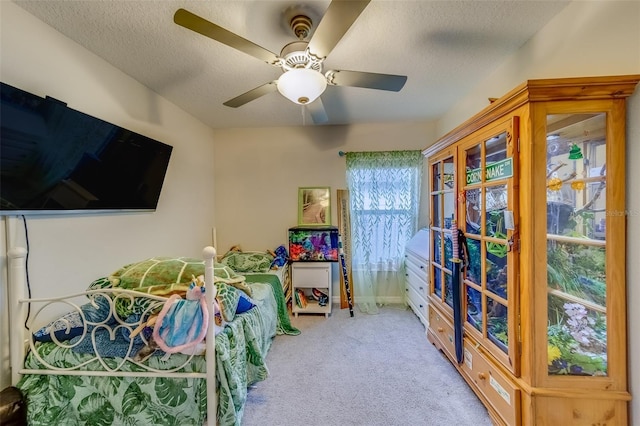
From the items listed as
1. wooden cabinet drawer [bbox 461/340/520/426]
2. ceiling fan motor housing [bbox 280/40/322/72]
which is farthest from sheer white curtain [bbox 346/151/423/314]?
ceiling fan motor housing [bbox 280/40/322/72]

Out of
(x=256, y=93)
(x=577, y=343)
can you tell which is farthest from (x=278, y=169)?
(x=577, y=343)

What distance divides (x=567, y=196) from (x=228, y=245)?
346 centimetres

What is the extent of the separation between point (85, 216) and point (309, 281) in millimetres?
2158

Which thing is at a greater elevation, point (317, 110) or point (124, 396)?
point (317, 110)

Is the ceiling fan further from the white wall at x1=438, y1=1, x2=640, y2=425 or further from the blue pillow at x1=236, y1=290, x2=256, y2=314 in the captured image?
the blue pillow at x1=236, y1=290, x2=256, y2=314

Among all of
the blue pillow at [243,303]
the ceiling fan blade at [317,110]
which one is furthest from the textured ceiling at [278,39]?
the blue pillow at [243,303]

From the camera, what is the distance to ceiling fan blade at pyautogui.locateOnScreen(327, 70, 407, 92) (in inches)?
61.9

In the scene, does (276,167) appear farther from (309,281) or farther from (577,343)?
(577,343)

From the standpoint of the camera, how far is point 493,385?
1529mm

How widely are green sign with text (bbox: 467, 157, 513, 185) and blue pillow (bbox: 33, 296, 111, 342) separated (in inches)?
88.9

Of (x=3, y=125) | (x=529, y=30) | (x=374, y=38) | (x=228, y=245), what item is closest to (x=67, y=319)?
(x=3, y=125)

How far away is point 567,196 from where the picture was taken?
1.31 meters

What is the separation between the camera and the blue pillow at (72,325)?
1.42m

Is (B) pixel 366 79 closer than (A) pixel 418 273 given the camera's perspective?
Yes
